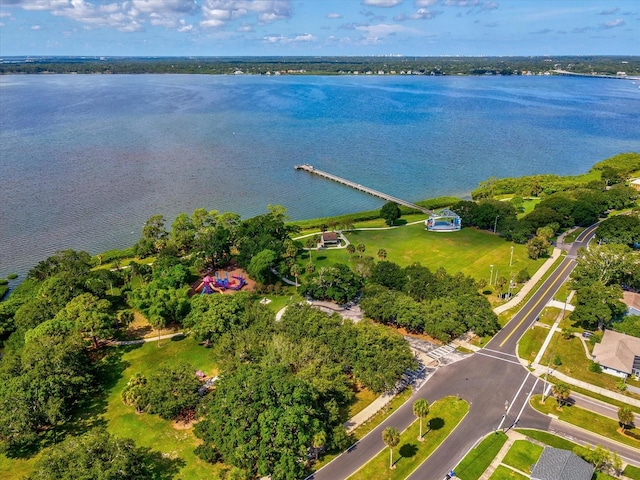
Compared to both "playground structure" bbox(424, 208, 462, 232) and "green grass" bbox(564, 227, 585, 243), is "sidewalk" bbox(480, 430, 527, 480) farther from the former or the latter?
"green grass" bbox(564, 227, 585, 243)

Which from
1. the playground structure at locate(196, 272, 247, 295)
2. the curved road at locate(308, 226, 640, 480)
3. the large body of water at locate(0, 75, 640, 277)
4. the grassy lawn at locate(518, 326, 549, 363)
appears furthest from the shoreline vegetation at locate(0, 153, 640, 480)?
the large body of water at locate(0, 75, 640, 277)

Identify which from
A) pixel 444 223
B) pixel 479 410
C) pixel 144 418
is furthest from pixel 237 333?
pixel 444 223

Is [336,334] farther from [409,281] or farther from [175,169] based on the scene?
[175,169]

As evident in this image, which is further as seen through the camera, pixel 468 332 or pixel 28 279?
pixel 28 279

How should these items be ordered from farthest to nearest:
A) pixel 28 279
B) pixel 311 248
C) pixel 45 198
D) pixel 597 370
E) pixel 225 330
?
pixel 45 198
pixel 311 248
pixel 28 279
pixel 225 330
pixel 597 370

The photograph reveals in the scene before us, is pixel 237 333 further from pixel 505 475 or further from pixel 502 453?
pixel 505 475

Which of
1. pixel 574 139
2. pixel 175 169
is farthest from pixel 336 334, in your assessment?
pixel 574 139
